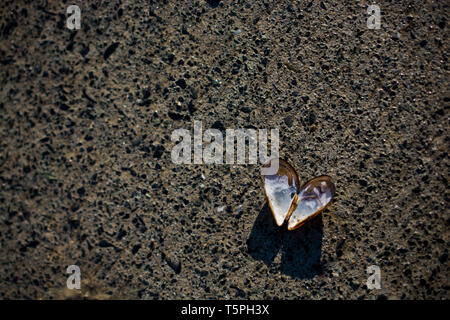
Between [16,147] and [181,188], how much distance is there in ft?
3.76

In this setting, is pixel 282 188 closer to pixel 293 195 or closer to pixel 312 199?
pixel 293 195

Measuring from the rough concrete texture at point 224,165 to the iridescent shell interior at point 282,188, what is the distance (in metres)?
0.08

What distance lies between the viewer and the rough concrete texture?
1.98m

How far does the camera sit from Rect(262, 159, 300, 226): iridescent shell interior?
196 centimetres

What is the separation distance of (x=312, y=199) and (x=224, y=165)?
0.56 m

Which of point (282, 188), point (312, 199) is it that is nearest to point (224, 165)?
point (282, 188)

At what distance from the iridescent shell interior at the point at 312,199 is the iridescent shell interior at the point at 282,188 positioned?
0.05 m

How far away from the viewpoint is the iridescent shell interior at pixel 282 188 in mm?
1963

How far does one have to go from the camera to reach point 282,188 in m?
1.98

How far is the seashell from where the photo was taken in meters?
1.93

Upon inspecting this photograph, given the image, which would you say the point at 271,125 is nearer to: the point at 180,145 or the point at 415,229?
the point at 180,145

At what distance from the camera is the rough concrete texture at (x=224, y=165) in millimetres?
1979

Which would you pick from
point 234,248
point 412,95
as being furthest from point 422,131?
point 234,248

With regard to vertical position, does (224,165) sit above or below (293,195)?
above
